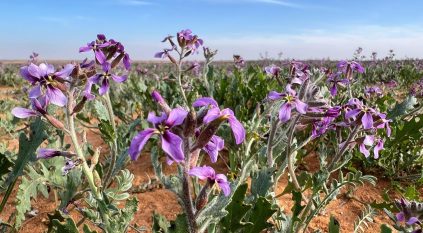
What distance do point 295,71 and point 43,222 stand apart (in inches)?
88.0

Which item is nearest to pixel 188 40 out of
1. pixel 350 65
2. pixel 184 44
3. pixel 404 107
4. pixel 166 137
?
pixel 184 44

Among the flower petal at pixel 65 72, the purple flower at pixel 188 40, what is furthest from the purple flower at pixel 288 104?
the purple flower at pixel 188 40

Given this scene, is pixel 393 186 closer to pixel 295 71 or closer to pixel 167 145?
pixel 295 71

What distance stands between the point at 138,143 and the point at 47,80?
920mm

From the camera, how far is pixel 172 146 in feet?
4.40

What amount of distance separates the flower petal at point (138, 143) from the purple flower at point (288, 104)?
3.48ft

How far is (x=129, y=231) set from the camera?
10.1ft

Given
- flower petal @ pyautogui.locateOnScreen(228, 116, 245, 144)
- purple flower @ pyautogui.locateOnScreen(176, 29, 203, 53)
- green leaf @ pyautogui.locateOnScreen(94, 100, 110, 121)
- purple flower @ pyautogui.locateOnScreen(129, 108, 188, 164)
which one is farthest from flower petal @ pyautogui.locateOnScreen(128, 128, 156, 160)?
purple flower @ pyautogui.locateOnScreen(176, 29, 203, 53)

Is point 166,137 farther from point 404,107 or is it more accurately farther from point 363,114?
point 404,107

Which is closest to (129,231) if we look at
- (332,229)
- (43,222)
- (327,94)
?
(43,222)

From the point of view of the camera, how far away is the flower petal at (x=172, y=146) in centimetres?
132

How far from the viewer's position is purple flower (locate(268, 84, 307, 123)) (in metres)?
2.26

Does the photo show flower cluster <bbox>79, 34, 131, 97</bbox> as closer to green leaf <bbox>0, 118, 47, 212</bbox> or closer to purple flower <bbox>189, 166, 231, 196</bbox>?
green leaf <bbox>0, 118, 47, 212</bbox>

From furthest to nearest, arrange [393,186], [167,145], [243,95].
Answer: [243,95] < [393,186] < [167,145]
